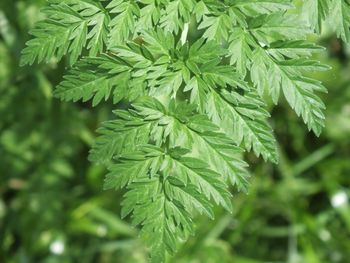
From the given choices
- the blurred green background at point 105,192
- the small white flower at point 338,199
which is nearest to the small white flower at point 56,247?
the blurred green background at point 105,192

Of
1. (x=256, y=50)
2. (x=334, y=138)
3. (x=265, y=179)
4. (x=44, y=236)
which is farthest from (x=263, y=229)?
(x=256, y=50)

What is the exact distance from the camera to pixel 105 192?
2732 mm

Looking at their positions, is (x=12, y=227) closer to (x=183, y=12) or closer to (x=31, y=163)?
(x=31, y=163)

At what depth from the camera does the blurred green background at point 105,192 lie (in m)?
2.34

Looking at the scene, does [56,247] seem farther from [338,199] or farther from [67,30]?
[67,30]

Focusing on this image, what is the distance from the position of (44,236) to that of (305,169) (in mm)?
1188

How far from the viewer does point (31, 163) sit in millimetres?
2484

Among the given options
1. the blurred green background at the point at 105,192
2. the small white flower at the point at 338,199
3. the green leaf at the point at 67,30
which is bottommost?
the small white flower at the point at 338,199

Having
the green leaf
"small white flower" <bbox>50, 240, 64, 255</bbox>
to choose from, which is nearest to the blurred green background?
"small white flower" <bbox>50, 240, 64, 255</bbox>

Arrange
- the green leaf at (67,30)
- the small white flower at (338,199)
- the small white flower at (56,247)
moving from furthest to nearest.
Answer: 1. the small white flower at (338,199)
2. the small white flower at (56,247)
3. the green leaf at (67,30)

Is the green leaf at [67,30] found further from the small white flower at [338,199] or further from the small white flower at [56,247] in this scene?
the small white flower at [338,199]

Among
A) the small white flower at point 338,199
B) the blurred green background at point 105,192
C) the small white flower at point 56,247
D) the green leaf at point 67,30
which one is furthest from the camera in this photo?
the small white flower at point 338,199

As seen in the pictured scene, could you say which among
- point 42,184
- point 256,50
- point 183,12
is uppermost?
point 183,12

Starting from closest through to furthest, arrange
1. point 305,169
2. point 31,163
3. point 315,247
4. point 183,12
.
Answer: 1. point 183,12
2. point 31,163
3. point 315,247
4. point 305,169
